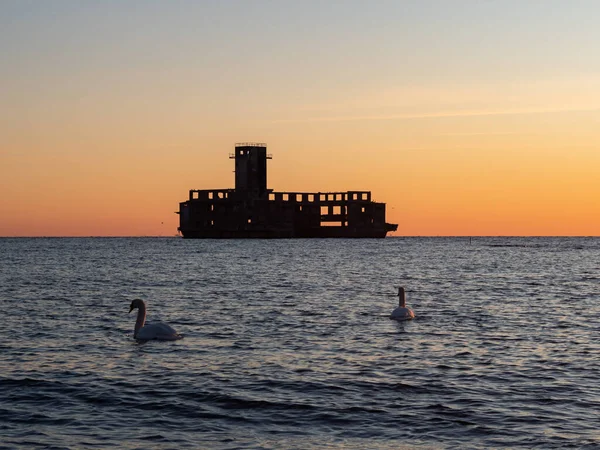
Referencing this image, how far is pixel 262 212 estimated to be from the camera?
162 m

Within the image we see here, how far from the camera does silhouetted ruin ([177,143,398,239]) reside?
15988cm

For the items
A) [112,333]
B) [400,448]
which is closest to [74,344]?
[112,333]

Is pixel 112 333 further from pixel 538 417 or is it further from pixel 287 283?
pixel 287 283

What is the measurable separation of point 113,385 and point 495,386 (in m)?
7.22

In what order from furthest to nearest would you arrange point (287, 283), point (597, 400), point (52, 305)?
point (287, 283)
point (52, 305)
point (597, 400)

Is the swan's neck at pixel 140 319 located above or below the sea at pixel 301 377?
above

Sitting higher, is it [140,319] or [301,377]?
[140,319]

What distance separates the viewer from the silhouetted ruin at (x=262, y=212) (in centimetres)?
15988

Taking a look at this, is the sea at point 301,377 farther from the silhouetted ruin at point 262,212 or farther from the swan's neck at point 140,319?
the silhouetted ruin at point 262,212

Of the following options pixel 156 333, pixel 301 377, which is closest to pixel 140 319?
pixel 156 333

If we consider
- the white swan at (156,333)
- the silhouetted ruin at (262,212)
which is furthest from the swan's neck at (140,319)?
the silhouetted ruin at (262,212)

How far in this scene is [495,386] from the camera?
48.4ft

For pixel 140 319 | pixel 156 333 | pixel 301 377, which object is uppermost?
pixel 140 319

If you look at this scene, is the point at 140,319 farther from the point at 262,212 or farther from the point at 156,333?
the point at 262,212
